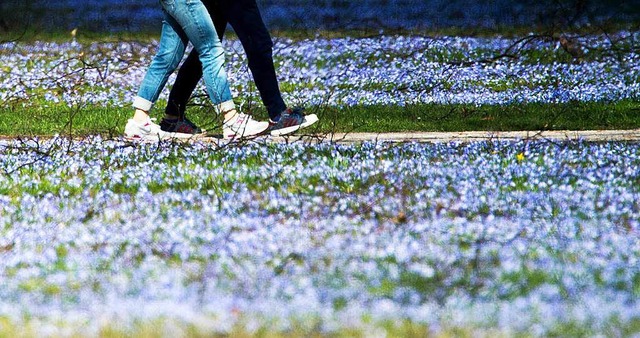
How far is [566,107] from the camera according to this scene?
9211 millimetres

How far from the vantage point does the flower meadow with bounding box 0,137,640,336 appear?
131 inches

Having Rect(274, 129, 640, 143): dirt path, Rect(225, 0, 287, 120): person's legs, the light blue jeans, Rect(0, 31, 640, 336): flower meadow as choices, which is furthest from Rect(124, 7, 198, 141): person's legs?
Rect(274, 129, 640, 143): dirt path

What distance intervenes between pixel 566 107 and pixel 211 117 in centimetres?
269

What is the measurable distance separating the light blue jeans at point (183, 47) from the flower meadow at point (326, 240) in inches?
20.3

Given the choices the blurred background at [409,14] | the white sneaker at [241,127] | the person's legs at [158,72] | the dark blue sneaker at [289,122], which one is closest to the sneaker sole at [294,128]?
the dark blue sneaker at [289,122]

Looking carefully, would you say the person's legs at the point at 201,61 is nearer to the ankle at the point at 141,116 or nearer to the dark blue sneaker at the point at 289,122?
the ankle at the point at 141,116

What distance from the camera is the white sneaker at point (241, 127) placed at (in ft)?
24.2

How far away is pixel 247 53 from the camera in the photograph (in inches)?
285

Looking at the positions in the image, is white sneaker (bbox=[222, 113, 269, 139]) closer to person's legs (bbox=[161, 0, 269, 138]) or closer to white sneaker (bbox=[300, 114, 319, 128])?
person's legs (bbox=[161, 0, 269, 138])

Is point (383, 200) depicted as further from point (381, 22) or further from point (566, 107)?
point (381, 22)

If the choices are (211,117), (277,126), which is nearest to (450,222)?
(277,126)

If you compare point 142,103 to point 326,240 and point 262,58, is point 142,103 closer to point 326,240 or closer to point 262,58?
point 262,58

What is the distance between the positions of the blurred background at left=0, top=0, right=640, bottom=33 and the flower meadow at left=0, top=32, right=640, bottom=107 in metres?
0.55

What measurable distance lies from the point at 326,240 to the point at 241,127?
315cm
